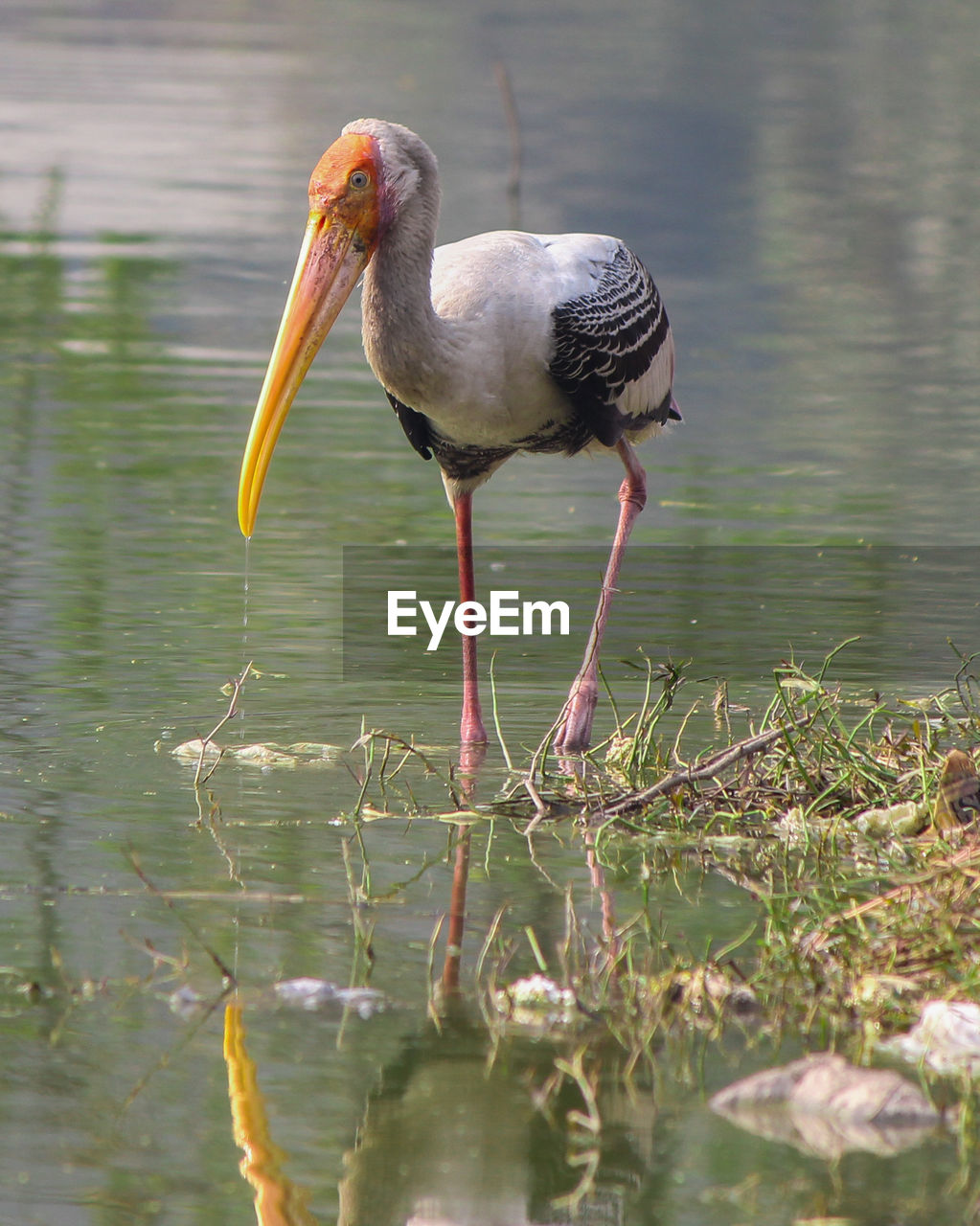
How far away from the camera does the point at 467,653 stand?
23.0 ft

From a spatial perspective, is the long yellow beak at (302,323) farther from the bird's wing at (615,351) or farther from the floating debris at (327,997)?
the floating debris at (327,997)

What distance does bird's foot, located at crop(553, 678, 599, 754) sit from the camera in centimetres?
A: 644

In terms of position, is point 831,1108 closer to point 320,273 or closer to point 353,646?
point 320,273

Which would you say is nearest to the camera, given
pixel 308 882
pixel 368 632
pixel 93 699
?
pixel 308 882

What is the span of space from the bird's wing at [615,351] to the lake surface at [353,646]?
0.83m

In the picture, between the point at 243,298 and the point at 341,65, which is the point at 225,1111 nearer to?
the point at 243,298

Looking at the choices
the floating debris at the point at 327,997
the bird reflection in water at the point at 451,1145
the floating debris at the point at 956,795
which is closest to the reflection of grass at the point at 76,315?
the floating debris at the point at 956,795

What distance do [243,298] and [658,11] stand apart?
4450cm

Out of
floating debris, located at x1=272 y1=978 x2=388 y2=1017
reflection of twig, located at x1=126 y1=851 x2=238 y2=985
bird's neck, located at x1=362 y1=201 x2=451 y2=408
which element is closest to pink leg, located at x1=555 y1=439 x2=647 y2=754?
bird's neck, located at x1=362 y1=201 x2=451 y2=408

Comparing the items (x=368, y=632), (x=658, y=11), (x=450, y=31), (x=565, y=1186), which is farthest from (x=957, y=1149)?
(x=658, y=11)

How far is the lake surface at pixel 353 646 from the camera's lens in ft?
11.3

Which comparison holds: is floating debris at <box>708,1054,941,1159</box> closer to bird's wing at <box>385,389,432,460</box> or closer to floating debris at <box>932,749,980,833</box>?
floating debris at <box>932,749,980,833</box>

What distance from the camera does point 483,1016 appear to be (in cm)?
401

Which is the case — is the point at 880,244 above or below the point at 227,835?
below
